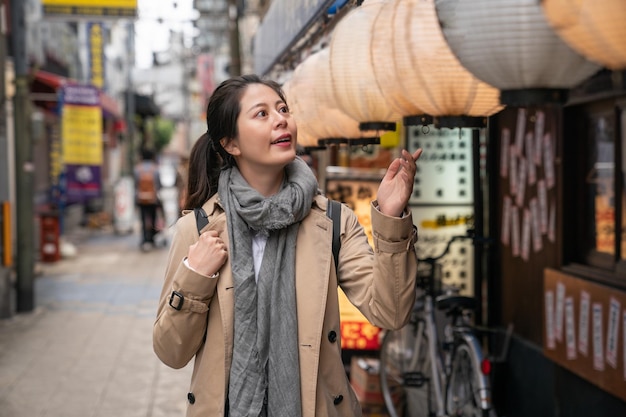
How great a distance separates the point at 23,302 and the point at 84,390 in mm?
4061

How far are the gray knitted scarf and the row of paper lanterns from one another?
80 cm

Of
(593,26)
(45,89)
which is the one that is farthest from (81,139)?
(593,26)

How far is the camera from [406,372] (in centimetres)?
677

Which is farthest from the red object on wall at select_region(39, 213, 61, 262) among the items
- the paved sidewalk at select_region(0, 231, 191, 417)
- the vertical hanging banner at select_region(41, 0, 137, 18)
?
the vertical hanging banner at select_region(41, 0, 137, 18)

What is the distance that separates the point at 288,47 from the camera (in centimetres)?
670

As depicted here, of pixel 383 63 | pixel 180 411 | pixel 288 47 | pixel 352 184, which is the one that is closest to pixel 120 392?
pixel 180 411

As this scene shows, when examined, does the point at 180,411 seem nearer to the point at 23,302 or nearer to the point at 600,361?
the point at 600,361

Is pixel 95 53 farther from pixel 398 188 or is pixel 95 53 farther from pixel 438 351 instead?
pixel 398 188

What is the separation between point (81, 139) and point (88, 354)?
29.4ft

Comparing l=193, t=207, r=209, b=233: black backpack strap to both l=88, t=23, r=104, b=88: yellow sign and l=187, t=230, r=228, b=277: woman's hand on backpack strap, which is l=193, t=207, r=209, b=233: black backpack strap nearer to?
l=187, t=230, r=228, b=277: woman's hand on backpack strap

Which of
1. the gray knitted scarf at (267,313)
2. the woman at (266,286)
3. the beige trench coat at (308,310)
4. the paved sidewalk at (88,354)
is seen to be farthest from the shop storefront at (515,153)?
the paved sidewalk at (88,354)

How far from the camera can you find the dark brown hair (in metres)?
3.02

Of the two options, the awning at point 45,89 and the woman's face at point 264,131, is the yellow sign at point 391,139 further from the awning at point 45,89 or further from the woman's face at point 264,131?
the awning at point 45,89

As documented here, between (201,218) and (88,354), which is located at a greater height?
(201,218)
